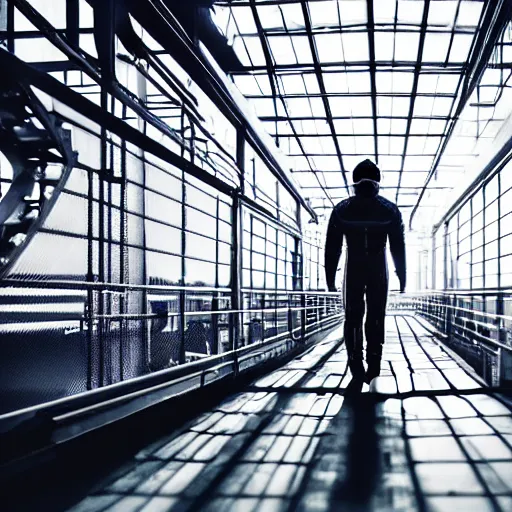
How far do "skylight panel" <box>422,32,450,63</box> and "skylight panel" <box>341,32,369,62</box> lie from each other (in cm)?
87

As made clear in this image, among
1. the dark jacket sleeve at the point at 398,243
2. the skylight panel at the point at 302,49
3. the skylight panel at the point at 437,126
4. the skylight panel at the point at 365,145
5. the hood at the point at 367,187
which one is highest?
the skylight panel at the point at 302,49

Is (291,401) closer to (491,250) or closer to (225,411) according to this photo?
(225,411)

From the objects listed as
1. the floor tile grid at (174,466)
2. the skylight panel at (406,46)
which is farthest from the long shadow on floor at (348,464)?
the skylight panel at (406,46)

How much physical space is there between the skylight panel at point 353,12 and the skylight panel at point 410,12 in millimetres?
457

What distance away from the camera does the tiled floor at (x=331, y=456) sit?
2.01 m

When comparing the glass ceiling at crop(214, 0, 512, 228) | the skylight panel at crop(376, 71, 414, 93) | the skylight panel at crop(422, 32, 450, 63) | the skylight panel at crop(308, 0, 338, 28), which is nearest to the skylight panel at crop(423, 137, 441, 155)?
the glass ceiling at crop(214, 0, 512, 228)

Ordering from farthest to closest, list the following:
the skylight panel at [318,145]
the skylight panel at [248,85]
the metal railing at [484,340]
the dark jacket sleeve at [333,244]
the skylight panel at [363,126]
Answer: the skylight panel at [318,145] → the skylight panel at [363,126] → the skylight panel at [248,85] → the metal railing at [484,340] → the dark jacket sleeve at [333,244]

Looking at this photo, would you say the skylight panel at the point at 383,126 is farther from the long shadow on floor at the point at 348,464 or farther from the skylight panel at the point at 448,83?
the long shadow on floor at the point at 348,464

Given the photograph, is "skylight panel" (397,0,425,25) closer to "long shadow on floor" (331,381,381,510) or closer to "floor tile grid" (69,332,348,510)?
"long shadow on floor" (331,381,381,510)

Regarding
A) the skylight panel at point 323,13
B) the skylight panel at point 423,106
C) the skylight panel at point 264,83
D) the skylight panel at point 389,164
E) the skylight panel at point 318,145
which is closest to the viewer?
the skylight panel at point 323,13

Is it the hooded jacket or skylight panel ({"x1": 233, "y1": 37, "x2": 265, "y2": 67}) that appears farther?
skylight panel ({"x1": 233, "y1": 37, "x2": 265, "y2": 67})

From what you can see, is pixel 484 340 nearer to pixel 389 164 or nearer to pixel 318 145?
pixel 318 145

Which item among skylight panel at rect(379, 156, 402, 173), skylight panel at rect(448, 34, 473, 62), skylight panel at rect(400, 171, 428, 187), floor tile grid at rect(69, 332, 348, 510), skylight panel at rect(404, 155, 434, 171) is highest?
skylight panel at rect(448, 34, 473, 62)

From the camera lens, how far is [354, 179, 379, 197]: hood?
405cm
